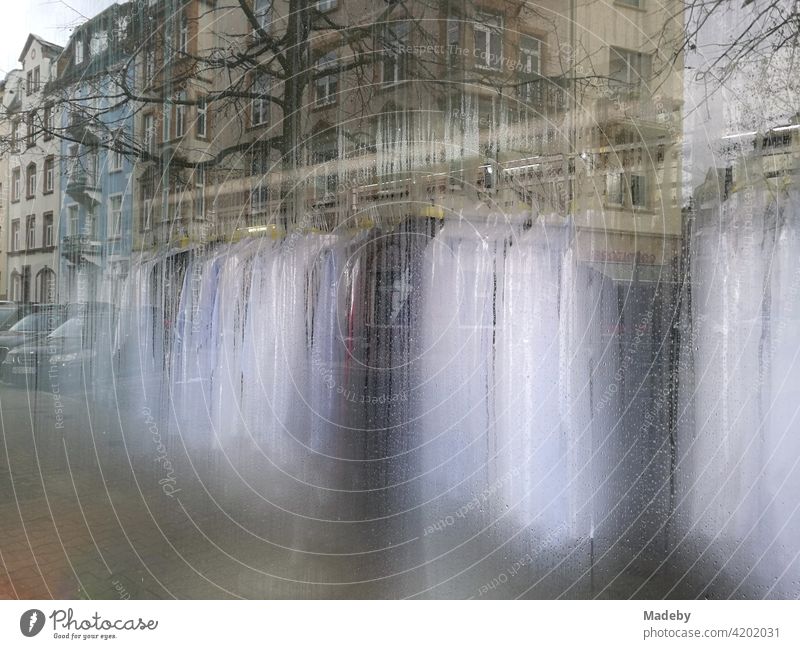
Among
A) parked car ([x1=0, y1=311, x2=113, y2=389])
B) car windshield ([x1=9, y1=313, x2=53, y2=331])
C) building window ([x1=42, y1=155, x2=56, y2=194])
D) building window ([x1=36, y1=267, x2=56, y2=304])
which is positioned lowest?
parked car ([x1=0, y1=311, x2=113, y2=389])

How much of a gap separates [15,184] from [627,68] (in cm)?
196

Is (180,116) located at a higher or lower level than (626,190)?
higher

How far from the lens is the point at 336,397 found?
7.04ft

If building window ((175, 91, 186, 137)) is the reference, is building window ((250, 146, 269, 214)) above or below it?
below

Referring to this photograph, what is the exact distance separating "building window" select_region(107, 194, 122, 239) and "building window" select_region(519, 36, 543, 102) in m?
1.30

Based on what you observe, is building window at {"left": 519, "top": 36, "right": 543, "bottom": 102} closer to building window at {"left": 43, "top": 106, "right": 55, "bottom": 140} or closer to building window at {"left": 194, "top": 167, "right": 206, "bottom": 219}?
building window at {"left": 194, "top": 167, "right": 206, "bottom": 219}

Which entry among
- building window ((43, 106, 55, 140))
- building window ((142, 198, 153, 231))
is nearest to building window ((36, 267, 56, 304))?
building window ((142, 198, 153, 231))

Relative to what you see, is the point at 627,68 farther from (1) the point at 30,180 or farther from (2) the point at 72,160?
(1) the point at 30,180

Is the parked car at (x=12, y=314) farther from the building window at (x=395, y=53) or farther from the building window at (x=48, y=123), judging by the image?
the building window at (x=395, y=53)

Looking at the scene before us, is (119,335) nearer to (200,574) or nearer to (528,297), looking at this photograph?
(200,574)

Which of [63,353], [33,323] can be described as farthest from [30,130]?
[63,353]

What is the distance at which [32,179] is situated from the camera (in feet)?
7.00

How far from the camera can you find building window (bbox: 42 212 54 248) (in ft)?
6.95

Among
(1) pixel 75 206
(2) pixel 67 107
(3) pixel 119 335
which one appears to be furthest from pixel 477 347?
(2) pixel 67 107
